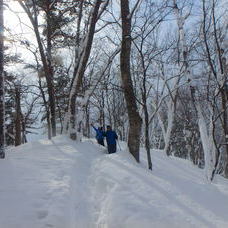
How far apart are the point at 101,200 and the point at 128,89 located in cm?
435

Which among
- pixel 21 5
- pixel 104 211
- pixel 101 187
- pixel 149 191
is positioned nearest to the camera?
pixel 104 211

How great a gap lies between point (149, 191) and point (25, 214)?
94.4 inches

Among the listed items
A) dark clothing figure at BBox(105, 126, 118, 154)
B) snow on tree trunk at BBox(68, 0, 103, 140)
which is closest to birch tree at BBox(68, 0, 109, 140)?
snow on tree trunk at BBox(68, 0, 103, 140)

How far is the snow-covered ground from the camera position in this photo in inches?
184

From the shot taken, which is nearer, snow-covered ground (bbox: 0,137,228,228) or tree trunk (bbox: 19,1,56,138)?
snow-covered ground (bbox: 0,137,228,228)

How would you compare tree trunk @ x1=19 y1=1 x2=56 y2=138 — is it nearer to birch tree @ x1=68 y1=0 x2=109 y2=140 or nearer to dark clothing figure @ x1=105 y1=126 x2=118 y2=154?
birch tree @ x1=68 y1=0 x2=109 y2=140

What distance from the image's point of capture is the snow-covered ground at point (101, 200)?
4680 millimetres

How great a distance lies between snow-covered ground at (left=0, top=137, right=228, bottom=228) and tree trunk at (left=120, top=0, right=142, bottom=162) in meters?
1.20

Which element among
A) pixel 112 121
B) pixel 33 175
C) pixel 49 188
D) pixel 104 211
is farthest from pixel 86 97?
pixel 112 121

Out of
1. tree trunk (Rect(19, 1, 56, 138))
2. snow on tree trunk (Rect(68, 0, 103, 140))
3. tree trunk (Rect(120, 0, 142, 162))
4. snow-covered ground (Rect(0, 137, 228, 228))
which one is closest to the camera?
snow-covered ground (Rect(0, 137, 228, 228))

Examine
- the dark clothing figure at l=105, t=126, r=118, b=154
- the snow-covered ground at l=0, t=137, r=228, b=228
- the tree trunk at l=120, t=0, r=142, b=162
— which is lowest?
the snow-covered ground at l=0, t=137, r=228, b=228

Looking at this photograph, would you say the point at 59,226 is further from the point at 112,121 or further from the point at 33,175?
the point at 112,121

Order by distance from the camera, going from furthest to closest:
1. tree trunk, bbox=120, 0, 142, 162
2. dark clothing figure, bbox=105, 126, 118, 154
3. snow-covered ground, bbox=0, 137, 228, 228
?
dark clothing figure, bbox=105, 126, 118, 154, tree trunk, bbox=120, 0, 142, 162, snow-covered ground, bbox=0, 137, 228, 228

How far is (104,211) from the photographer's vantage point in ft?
17.6
